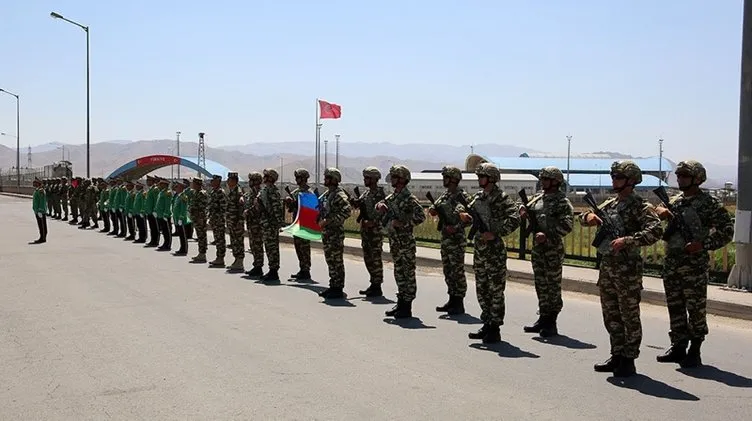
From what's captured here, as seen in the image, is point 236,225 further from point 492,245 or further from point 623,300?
point 623,300

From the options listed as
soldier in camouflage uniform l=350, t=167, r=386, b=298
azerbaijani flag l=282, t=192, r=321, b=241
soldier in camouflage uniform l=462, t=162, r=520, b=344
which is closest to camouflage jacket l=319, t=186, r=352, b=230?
soldier in camouflage uniform l=350, t=167, r=386, b=298

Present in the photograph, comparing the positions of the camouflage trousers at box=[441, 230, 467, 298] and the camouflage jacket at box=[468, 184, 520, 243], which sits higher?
the camouflage jacket at box=[468, 184, 520, 243]

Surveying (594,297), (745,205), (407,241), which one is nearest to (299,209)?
(407,241)

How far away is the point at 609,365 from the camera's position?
22.1 feet

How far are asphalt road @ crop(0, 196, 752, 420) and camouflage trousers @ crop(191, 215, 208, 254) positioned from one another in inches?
160

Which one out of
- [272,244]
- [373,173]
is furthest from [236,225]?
[373,173]

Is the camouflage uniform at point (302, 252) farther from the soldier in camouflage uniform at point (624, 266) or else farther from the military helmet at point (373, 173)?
the soldier in camouflage uniform at point (624, 266)

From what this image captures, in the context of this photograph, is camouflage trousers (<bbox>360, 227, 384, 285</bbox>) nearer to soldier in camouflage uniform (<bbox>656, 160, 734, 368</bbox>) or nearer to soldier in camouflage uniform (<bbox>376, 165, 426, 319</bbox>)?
soldier in camouflage uniform (<bbox>376, 165, 426, 319</bbox>)

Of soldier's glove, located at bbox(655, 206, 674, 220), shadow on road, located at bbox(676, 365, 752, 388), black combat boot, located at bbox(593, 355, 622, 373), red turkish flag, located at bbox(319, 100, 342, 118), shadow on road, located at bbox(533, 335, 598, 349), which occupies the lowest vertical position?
shadow on road, located at bbox(533, 335, 598, 349)

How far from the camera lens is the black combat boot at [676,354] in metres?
7.10

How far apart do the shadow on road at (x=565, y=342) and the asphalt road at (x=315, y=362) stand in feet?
0.07

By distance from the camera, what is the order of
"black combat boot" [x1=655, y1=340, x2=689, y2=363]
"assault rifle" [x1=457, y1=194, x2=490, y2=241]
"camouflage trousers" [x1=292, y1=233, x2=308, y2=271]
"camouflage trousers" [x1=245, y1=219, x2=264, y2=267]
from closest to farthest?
"black combat boot" [x1=655, y1=340, x2=689, y2=363], "assault rifle" [x1=457, y1=194, x2=490, y2=241], "camouflage trousers" [x1=292, y1=233, x2=308, y2=271], "camouflage trousers" [x1=245, y1=219, x2=264, y2=267]

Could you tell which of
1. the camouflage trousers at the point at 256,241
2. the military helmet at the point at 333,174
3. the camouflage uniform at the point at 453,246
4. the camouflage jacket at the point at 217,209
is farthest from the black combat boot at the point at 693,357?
the camouflage jacket at the point at 217,209

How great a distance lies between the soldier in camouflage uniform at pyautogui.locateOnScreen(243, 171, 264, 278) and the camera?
13516 mm
